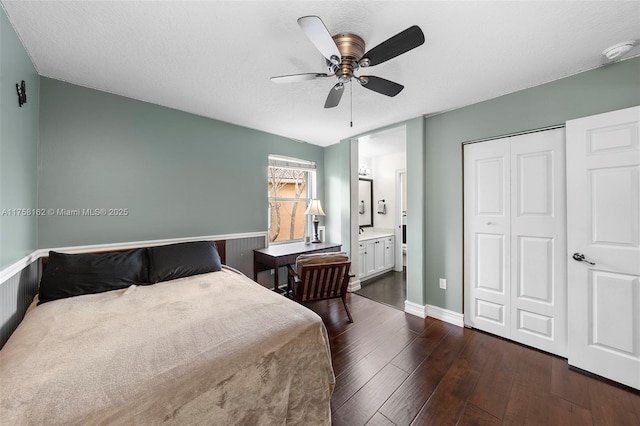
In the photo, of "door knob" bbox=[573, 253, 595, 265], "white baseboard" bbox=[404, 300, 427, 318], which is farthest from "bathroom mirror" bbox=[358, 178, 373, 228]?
"door knob" bbox=[573, 253, 595, 265]

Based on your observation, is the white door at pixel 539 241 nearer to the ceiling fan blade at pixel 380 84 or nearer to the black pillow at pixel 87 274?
the ceiling fan blade at pixel 380 84

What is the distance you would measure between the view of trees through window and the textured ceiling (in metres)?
1.58

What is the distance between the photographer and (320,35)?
1.25m

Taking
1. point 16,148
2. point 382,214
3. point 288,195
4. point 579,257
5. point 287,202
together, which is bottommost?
point 579,257

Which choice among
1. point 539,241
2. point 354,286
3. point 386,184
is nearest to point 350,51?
point 539,241

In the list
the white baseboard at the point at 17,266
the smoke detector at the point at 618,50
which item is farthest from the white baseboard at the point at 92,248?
the smoke detector at the point at 618,50

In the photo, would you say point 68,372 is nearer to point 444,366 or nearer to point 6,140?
point 6,140

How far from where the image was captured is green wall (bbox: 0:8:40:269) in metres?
1.41

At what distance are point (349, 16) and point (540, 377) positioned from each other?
9.83 feet

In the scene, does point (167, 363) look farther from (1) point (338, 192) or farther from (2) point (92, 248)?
(1) point (338, 192)

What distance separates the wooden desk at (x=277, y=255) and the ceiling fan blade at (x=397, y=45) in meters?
2.34

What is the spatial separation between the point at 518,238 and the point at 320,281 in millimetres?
2087

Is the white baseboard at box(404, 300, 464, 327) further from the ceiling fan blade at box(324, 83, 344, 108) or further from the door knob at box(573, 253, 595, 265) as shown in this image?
the ceiling fan blade at box(324, 83, 344, 108)

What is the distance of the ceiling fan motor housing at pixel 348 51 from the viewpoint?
1.52 meters
